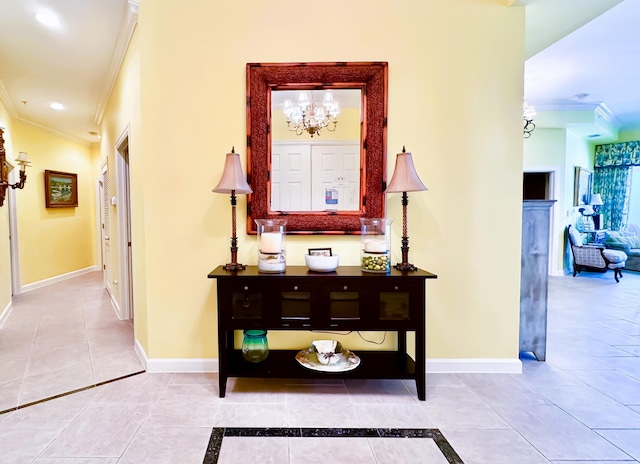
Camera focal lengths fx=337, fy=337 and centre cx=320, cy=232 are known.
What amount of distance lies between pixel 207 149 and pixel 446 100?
5.88 ft

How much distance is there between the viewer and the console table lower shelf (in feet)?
7.07

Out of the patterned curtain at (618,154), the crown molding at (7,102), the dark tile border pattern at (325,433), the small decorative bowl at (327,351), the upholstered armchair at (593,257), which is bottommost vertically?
the dark tile border pattern at (325,433)

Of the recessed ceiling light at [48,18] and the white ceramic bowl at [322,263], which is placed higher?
the recessed ceiling light at [48,18]

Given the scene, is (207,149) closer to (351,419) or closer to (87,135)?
(351,419)

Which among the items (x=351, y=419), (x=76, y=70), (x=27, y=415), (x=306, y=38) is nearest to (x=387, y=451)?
(x=351, y=419)

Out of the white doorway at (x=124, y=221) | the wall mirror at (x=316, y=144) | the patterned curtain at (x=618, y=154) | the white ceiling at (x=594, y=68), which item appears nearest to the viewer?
the wall mirror at (x=316, y=144)

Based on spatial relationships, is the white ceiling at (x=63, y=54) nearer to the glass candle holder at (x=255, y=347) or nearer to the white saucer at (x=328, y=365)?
the glass candle holder at (x=255, y=347)

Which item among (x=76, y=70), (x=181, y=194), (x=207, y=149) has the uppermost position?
(x=76, y=70)

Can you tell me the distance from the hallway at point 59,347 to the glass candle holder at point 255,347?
0.92 meters

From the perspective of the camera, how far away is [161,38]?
8.00 ft

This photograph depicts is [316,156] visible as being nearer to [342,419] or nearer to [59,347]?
[342,419]

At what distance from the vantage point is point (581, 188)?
22.2 feet

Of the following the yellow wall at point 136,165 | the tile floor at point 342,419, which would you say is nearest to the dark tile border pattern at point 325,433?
the tile floor at point 342,419

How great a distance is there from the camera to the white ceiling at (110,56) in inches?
101
